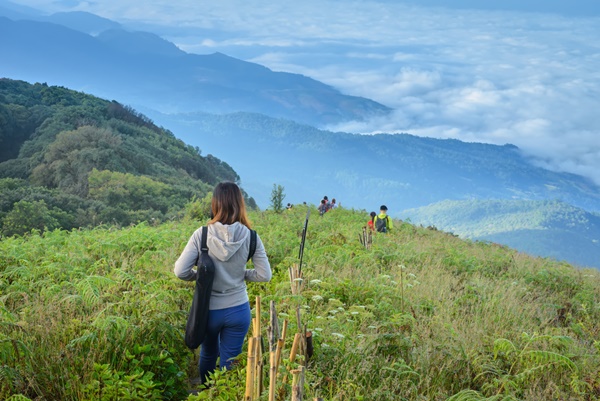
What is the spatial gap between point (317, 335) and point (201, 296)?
148 centimetres

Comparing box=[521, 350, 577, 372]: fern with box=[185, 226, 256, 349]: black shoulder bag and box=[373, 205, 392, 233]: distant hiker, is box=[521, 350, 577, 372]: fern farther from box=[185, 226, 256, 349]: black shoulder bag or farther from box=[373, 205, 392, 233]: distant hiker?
box=[373, 205, 392, 233]: distant hiker

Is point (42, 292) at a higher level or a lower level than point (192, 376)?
higher

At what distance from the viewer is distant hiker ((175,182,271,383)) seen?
519 cm

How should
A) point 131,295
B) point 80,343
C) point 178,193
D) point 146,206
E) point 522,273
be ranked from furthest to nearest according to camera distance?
1. point 178,193
2. point 146,206
3. point 522,273
4. point 131,295
5. point 80,343

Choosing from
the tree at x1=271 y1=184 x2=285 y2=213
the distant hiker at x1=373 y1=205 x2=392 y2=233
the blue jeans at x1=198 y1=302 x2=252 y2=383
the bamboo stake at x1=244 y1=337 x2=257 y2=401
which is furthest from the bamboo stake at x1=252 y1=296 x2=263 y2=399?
the tree at x1=271 y1=184 x2=285 y2=213

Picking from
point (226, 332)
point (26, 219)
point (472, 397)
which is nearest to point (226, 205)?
point (226, 332)

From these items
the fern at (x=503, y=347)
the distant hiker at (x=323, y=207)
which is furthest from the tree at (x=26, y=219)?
the fern at (x=503, y=347)

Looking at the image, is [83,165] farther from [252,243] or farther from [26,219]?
[252,243]

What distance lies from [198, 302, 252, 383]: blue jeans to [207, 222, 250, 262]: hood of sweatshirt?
0.56m

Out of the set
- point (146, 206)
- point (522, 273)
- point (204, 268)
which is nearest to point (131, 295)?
point (204, 268)

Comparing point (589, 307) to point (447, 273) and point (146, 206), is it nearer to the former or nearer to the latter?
point (447, 273)

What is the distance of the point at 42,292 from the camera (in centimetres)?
722

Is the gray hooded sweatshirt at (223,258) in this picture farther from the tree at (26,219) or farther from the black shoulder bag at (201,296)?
the tree at (26,219)

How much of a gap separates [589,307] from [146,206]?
3951 cm
